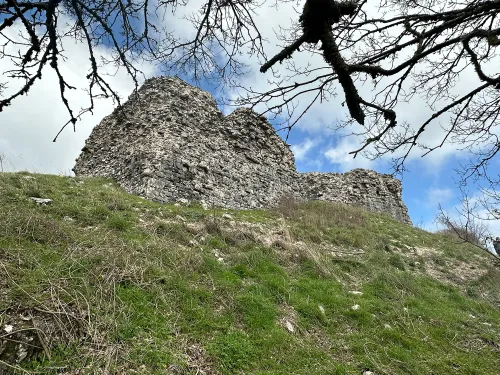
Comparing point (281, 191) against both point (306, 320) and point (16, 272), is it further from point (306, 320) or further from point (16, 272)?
point (16, 272)

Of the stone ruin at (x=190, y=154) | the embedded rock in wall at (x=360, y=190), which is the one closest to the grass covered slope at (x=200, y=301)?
the stone ruin at (x=190, y=154)

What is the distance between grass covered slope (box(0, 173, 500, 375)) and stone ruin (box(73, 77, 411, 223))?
2.53m

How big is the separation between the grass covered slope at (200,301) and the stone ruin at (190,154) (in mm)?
2535

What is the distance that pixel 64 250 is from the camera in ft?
13.9

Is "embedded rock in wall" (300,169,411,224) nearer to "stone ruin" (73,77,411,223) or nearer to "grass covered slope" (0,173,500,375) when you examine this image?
"stone ruin" (73,77,411,223)

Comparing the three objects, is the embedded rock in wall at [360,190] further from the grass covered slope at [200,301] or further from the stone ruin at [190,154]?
the grass covered slope at [200,301]

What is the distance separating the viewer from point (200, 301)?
4168mm

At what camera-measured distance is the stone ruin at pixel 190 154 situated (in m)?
10.1

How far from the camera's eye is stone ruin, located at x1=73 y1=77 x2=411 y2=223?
399 inches

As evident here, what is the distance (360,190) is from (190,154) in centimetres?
987

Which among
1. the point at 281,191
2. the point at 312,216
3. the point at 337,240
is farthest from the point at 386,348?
the point at 281,191

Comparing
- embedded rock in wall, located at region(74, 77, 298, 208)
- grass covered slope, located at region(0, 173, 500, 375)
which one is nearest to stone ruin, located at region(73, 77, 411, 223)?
embedded rock in wall, located at region(74, 77, 298, 208)

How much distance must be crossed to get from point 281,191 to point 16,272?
1114 cm

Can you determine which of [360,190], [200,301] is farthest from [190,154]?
[360,190]
